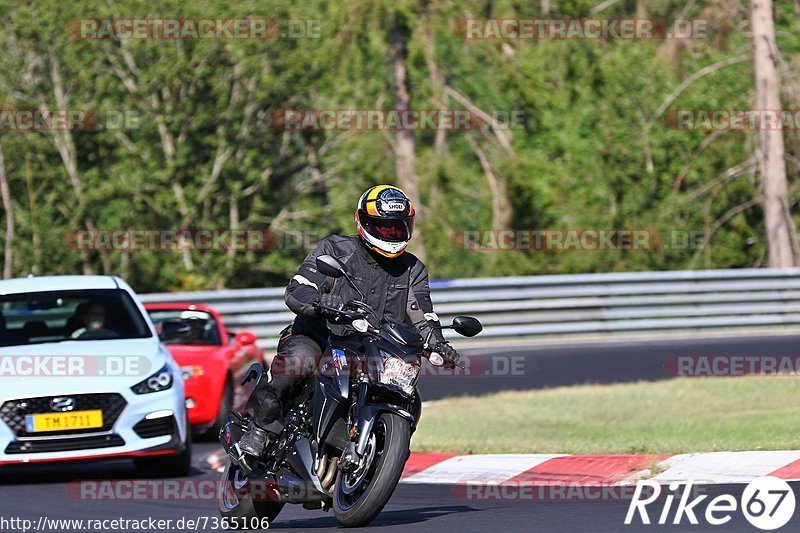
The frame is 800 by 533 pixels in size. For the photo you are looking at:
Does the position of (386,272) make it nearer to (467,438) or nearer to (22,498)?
(22,498)

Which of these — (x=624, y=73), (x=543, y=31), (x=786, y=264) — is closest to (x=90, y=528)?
(x=786, y=264)

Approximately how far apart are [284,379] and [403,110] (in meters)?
26.0

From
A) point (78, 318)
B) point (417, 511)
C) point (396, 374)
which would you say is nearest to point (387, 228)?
point (396, 374)

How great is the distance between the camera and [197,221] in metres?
37.2

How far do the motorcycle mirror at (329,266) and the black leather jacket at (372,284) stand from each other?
368 millimetres

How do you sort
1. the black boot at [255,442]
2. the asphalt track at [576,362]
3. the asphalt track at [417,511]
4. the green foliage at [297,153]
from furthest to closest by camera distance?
the green foliage at [297,153]
the asphalt track at [576,362]
the black boot at [255,442]
the asphalt track at [417,511]

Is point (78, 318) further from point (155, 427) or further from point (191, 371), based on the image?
point (191, 371)

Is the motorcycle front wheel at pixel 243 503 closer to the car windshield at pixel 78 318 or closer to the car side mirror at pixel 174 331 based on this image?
the car side mirror at pixel 174 331

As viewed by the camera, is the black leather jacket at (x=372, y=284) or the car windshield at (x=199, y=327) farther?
the car windshield at (x=199, y=327)

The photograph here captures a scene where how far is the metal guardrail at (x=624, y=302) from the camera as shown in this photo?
26.6 metres

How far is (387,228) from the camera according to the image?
8477 millimetres

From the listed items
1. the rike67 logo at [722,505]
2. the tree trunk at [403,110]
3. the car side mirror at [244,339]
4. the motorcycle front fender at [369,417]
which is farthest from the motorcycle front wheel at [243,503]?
the tree trunk at [403,110]

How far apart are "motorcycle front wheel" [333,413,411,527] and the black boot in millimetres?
704

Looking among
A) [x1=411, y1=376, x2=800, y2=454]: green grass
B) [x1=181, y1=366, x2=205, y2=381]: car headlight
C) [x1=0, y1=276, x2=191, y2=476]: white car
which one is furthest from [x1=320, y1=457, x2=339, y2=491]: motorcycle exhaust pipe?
[x1=181, y1=366, x2=205, y2=381]: car headlight
